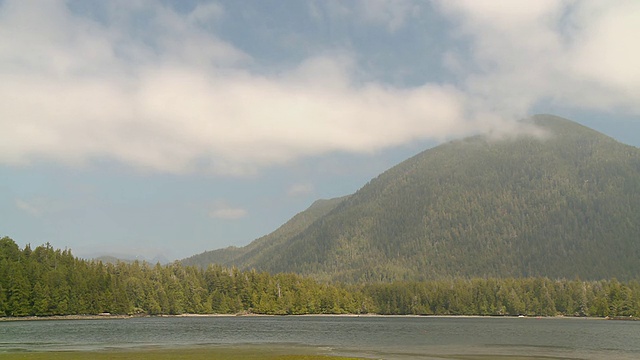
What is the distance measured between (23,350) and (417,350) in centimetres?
6540

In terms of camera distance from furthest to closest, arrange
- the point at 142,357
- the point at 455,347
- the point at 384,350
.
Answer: the point at 455,347 → the point at 384,350 → the point at 142,357

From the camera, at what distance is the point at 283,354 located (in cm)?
9112

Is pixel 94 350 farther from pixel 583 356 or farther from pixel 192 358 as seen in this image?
pixel 583 356

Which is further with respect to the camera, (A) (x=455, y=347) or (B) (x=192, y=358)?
(A) (x=455, y=347)

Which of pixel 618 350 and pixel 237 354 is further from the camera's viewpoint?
pixel 618 350

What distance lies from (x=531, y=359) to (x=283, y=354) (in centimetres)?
3935

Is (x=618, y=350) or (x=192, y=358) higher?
(x=192, y=358)

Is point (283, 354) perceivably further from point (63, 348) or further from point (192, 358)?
point (63, 348)

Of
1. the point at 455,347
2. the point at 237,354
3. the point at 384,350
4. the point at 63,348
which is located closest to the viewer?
the point at 237,354

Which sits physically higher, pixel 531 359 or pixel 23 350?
pixel 23 350

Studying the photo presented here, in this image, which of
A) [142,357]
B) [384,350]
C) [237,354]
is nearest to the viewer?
[142,357]

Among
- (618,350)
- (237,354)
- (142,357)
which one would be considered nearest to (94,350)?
(142,357)

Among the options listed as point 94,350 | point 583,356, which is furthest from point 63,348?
point 583,356

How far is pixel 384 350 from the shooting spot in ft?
347
